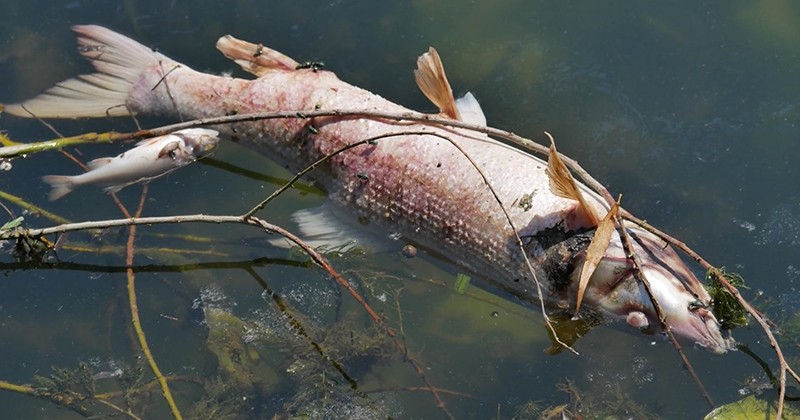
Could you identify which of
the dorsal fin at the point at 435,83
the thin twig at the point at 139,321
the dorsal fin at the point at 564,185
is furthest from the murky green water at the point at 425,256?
the dorsal fin at the point at 564,185

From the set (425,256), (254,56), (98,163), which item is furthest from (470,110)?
(98,163)

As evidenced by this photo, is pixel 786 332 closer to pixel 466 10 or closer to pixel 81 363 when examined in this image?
pixel 466 10

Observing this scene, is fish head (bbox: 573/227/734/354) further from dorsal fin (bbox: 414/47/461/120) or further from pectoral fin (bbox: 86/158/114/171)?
pectoral fin (bbox: 86/158/114/171)

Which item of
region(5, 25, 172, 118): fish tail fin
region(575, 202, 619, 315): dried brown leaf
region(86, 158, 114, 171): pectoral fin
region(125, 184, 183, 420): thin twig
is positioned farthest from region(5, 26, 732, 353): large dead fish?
region(125, 184, 183, 420): thin twig

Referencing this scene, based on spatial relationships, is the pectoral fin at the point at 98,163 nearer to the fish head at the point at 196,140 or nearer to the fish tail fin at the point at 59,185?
the fish tail fin at the point at 59,185

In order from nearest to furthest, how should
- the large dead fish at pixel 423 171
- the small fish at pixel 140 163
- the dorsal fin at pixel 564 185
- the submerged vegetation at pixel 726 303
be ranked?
the dorsal fin at pixel 564 185
the submerged vegetation at pixel 726 303
the large dead fish at pixel 423 171
the small fish at pixel 140 163
